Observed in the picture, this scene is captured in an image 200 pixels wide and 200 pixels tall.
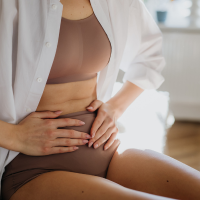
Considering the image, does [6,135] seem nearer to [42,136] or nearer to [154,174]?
[42,136]

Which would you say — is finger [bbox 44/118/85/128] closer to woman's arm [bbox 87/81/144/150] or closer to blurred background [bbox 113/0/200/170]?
woman's arm [bbox 87/81/144/150]

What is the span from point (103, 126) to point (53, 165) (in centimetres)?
24

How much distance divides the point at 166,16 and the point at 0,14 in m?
2.43

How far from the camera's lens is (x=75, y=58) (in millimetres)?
883

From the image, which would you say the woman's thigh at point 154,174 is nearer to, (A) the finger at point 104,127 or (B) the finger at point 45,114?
(A) the finger at point 104,127

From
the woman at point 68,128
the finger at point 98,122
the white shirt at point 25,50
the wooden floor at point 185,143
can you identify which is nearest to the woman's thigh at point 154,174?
the woman at point 68,128

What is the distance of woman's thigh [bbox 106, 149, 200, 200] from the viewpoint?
82 centimetres

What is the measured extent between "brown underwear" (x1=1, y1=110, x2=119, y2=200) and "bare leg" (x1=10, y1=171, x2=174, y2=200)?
0.11ft

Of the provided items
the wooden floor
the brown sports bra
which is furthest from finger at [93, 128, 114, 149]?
the wooden floor

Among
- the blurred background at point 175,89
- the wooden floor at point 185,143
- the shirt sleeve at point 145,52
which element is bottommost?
the wooden floor at point 185,143

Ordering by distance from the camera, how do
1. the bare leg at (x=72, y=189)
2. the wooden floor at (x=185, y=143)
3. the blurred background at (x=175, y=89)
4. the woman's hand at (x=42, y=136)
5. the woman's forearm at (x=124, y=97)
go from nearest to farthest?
the bare leg at (x=72, y=189) → the woman's hand at (x=42, y=136) → the woman's forearm at (x=124, y=97) → the wooden floor at (x=185, y=143) → the blurred background at (x=175, y=89)

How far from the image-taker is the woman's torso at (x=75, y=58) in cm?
86

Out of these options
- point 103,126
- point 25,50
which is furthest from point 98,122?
point 25,50

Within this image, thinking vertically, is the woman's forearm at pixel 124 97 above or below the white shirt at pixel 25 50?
below
